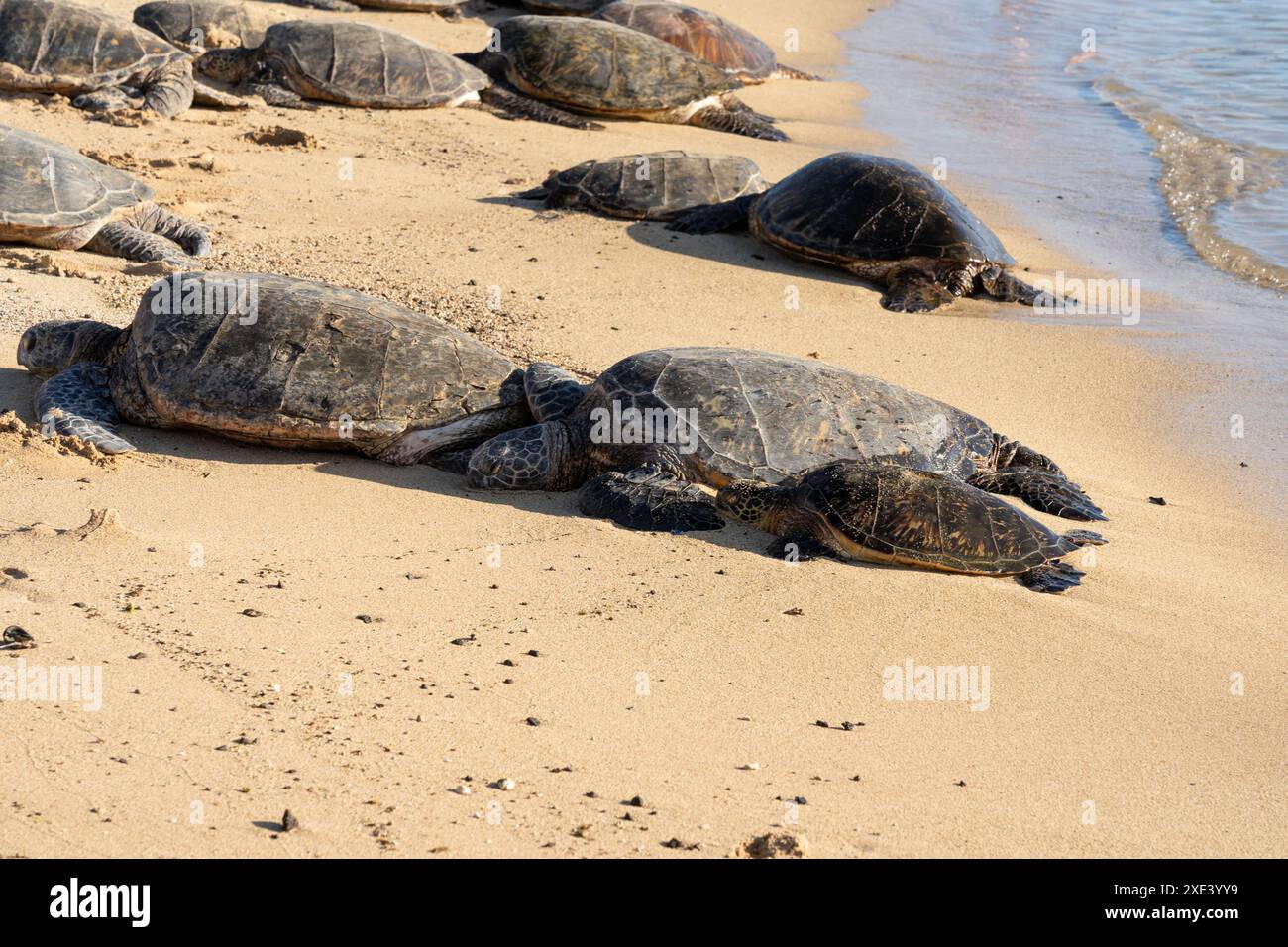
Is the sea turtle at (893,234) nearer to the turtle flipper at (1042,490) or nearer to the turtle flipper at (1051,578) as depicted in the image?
the turtle flipper at (1042,490)

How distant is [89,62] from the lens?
1236cm

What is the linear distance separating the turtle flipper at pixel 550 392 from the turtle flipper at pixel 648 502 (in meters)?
0.50

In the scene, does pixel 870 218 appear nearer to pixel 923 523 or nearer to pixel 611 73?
pixel 611 73

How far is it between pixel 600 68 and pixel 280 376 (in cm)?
852

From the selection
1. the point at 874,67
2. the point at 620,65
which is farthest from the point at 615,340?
the point at 874,67

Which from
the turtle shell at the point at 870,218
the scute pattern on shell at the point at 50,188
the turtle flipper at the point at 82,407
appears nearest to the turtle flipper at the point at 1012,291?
the turtle shell at the point at 870,218

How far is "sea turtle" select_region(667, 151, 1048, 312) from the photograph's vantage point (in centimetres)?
1036

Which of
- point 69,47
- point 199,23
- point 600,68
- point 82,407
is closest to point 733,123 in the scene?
point 600,68

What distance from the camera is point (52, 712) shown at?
14.1ft

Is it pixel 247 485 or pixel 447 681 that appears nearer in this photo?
pixel 447 681

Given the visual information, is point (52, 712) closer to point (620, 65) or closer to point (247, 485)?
point (247, 485)

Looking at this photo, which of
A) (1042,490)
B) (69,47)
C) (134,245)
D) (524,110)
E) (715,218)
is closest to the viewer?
(1042,490)

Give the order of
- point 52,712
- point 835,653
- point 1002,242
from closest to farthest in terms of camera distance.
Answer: point 52,712 → point 835,653 → point 1002,242

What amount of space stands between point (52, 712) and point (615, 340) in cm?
500
